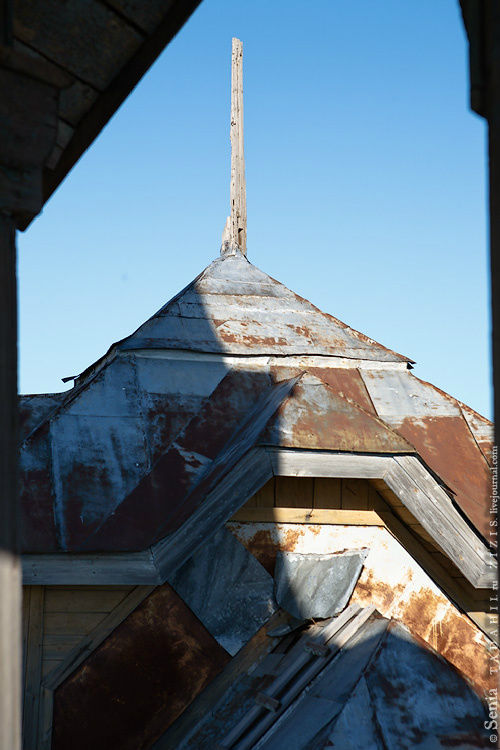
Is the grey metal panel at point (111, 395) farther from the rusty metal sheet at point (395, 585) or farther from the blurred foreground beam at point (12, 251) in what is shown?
the blurred foreground beam at point (12, 251)

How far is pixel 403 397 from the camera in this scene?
28.4 feet

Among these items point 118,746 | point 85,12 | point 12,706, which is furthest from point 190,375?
point 12,706

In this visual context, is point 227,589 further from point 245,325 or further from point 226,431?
point 245,325

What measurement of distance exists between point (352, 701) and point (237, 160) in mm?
7419

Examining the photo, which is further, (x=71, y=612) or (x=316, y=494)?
(x=316, y=494)

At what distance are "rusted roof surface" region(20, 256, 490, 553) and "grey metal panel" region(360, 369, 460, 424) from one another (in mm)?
14

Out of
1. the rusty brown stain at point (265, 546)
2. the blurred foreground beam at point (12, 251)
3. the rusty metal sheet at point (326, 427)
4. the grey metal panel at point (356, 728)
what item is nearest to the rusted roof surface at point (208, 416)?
the rusty metal sheet at point (326, 427)

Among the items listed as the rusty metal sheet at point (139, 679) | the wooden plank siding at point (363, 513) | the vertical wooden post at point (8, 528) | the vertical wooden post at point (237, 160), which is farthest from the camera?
the vertical wooden post at point (237, 160)

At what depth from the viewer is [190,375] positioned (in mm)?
8273

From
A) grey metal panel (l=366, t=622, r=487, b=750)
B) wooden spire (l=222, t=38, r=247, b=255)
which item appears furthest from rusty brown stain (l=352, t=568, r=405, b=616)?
wooden spire (l=222, t=38, r=247, b=255)

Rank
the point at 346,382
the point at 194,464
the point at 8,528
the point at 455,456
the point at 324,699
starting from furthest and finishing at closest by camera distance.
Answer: the point at 346,382 < the point at 455,456 < the point at 194,464 < the point at 324,699 < the point at 8,528

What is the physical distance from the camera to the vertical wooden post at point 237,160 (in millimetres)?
10930

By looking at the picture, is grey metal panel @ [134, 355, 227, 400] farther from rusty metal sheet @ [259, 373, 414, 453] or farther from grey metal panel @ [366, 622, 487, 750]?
grey metal panel @ [366, 622, 487, 750]

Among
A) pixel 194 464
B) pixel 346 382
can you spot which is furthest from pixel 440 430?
pixel 194 464
